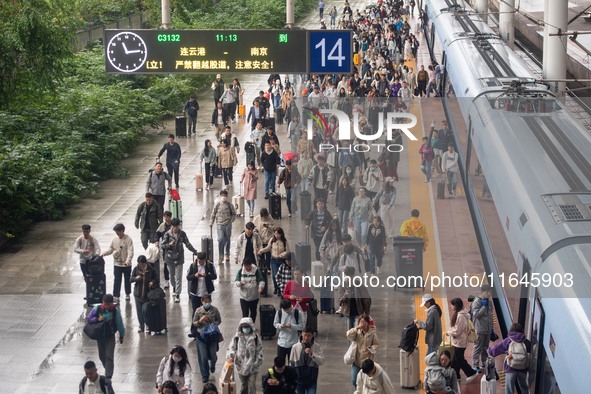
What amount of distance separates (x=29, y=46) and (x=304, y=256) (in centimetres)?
1346

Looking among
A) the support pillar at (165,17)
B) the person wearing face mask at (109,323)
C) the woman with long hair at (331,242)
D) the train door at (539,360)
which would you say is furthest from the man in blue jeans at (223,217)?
the train door at (539,360)

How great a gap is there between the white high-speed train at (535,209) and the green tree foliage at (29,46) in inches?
452

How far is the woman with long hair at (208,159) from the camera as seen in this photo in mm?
26906

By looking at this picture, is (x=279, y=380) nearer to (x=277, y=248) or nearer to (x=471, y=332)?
(x=471, y=332)

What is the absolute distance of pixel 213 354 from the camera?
51.0 feet

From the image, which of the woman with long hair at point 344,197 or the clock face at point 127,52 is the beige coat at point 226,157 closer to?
the clock face at point 127,52

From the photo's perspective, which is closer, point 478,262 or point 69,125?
point 478,262

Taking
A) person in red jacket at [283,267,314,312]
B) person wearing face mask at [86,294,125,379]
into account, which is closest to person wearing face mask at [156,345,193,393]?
person wearing face mask at [86,294,125,379]

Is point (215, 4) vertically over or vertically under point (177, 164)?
over

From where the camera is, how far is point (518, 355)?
12.4 m

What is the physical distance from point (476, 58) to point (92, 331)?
38.3ft

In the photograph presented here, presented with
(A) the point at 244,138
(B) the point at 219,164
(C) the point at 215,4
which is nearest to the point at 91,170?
(B) the point at 219,164

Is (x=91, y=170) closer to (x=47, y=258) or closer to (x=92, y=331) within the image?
(x=47, y=258)

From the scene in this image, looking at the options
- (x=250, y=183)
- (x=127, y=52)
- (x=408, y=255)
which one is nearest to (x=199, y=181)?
(x=250, y=183)
